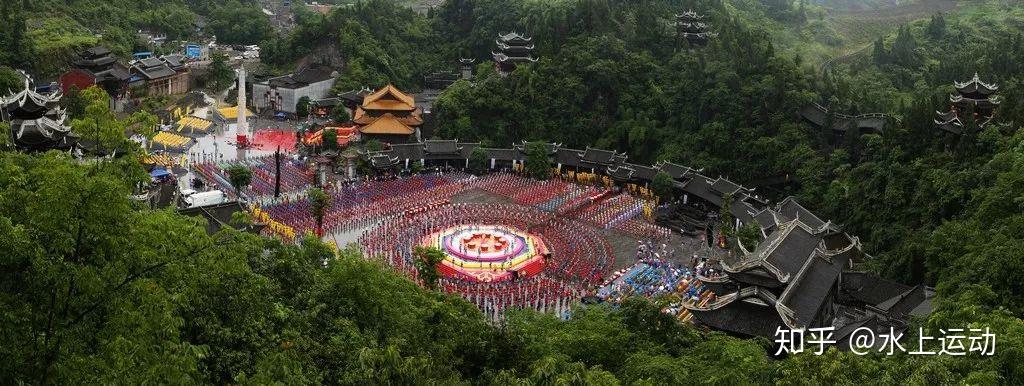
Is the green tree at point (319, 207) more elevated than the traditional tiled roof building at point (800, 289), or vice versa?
the traditional tiled roof building at point (800, 289)

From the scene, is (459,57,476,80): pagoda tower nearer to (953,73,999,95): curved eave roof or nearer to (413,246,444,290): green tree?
(953,73,999,95): curved eave roof

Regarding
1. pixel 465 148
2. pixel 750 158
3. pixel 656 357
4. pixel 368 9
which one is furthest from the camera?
pixel 368 9

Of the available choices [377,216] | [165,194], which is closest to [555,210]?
[377,216]

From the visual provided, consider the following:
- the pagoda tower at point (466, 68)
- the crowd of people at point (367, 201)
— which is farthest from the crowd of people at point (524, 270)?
the pagoda tower at point (466, 68)

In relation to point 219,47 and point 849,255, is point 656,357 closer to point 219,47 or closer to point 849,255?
point 849,255

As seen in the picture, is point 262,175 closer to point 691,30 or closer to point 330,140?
point 330,140

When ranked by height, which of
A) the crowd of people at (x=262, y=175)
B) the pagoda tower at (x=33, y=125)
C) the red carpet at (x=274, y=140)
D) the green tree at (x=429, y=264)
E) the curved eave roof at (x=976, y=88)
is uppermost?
the curved eave roof at (x=976, y=88)

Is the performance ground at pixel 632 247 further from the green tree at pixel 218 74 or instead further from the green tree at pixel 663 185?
the green tree at pixel 218 74
